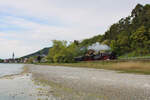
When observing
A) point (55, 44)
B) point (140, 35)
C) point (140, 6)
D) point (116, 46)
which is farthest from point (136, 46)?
point (55, 44)

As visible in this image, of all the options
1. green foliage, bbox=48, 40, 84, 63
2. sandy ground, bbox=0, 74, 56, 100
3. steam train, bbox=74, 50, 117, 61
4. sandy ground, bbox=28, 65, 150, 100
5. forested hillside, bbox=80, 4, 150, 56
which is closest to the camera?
sandy ground, bbox=28, 65, 150, 100

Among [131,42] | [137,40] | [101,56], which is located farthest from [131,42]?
[101,56]

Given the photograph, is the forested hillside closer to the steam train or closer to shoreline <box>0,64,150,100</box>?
the steam train

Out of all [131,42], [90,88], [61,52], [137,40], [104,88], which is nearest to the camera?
[104,88]

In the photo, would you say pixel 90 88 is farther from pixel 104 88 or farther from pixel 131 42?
pixel 131 42

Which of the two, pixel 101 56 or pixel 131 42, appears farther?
pixel 101 56

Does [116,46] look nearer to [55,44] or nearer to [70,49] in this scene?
[70,49]

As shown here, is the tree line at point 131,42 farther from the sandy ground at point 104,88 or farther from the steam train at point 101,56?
the sandy ground at point 104,88

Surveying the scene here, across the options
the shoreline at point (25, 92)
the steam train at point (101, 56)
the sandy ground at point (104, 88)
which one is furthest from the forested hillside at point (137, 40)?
the shoreline at point (25, 92)

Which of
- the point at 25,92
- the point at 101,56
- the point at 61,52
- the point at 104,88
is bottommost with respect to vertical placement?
the point at 104,88

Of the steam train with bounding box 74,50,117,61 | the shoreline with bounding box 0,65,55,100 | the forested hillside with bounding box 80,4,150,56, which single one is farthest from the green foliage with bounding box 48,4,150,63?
the shoreline with bounding box 0,65,55,100

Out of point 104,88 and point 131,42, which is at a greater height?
point 131,42

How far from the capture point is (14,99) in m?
7.26

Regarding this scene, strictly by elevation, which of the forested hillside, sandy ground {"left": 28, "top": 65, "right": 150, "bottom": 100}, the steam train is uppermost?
the forested hillside
